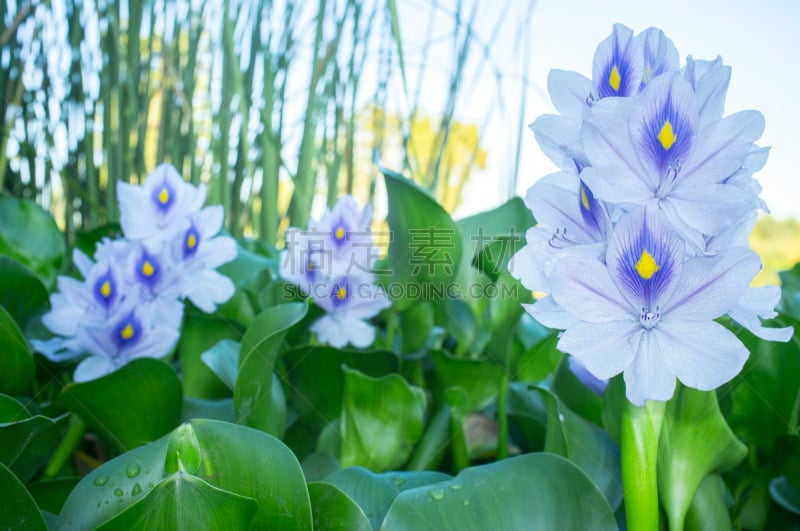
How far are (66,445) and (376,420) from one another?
333 millimetres

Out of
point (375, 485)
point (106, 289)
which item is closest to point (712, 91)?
point (375, 485)

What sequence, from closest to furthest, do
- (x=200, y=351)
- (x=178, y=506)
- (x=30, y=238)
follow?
(x=178, y=506) → (x=200, y=351) → (x=30, y=238)

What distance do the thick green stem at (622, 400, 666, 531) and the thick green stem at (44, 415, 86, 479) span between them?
1.78 feet

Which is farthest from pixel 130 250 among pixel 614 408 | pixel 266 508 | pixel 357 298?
pixel 614 408

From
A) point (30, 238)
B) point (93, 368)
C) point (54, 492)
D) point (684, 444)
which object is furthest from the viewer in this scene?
point (30, 238)

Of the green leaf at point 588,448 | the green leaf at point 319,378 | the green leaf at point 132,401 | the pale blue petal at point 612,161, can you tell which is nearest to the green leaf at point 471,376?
the green leaf at point 319,378

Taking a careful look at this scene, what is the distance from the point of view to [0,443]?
19.5 inches

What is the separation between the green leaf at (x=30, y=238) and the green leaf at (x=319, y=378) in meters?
0.51

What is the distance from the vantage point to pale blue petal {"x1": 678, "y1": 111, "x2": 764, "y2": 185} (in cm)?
40

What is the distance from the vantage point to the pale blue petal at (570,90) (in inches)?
18.3

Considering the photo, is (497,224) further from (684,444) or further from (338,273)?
(684,444)

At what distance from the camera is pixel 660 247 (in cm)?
40

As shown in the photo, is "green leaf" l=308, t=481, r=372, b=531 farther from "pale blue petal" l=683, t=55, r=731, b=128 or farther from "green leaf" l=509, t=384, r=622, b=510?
"pale blue petal" l=683, t=55, r=731, b=128

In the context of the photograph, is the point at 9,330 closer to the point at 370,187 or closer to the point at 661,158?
the point at 661,158
